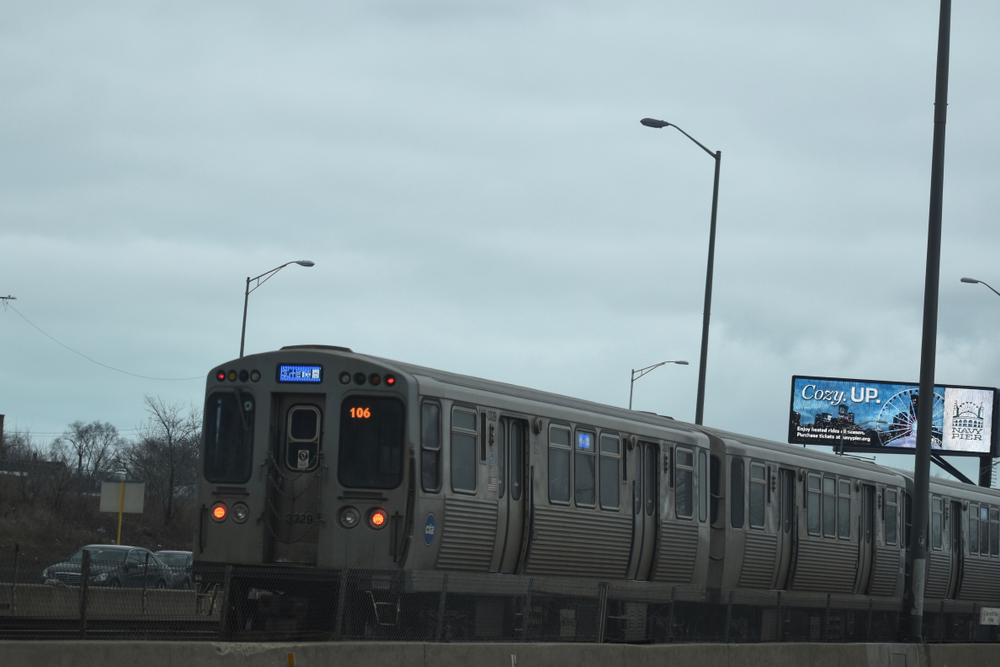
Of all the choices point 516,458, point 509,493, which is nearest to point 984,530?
point 516,458

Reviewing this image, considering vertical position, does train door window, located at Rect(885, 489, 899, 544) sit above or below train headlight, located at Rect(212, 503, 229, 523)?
above

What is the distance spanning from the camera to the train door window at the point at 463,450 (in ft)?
53.5

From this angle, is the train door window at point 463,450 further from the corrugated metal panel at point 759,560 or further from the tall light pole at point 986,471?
the tall light pole at point 986,471

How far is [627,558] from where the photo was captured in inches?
774

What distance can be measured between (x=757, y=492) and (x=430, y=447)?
884cm

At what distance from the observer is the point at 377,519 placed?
51.5 ft

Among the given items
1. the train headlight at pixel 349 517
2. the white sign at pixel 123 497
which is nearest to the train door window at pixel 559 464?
the train headlight at pixel 349 517

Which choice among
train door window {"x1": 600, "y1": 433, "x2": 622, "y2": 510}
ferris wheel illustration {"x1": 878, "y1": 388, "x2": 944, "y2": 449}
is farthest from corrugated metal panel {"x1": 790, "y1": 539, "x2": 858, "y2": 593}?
ferris wheel illustration {"x1": 878, "y1": 388, "x2": 944, "y2": 449}

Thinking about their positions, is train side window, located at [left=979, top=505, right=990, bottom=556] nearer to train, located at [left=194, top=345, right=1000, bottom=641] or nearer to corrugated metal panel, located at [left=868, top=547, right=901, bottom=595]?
corrugated metal panel, located at [left=868, top=547, right=901, bottom=595]

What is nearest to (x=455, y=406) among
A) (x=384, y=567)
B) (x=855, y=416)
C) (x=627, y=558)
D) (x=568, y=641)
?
(x=384, y=567)

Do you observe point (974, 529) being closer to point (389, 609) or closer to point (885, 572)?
point (885, 572)

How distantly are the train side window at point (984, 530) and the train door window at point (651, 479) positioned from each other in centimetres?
1447

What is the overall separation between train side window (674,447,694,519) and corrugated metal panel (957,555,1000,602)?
12078 mm

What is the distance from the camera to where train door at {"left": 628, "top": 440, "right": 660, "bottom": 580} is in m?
19.8
